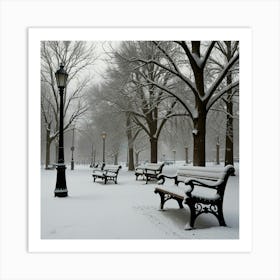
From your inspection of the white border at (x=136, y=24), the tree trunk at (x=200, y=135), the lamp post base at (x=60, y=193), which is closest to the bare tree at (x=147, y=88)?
the tree trunk at (x=200, y=135)

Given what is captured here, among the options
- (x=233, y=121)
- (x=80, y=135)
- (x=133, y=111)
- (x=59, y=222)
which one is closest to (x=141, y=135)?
(x=80, y=135)

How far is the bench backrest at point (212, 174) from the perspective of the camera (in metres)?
4.45

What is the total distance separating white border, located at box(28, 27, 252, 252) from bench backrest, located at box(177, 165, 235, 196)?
366 mm

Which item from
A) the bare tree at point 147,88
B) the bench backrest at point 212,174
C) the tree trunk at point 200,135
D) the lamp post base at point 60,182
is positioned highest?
the bare tree at point 147,88

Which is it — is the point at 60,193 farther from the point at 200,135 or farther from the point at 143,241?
the point at 200,135

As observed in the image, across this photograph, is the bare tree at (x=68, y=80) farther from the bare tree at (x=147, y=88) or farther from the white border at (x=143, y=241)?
the white border at (x=143, y=241)

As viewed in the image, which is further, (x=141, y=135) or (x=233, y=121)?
(x=141, y=135)

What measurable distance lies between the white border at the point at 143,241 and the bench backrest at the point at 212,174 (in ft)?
1.20

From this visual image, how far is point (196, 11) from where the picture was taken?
15.2ft

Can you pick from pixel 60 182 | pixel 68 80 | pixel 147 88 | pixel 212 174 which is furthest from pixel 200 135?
pixel 68 80

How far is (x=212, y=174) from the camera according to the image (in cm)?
487

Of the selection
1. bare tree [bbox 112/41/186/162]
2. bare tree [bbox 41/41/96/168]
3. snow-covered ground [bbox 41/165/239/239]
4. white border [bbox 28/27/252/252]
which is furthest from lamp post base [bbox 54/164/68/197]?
bare tree [bbox 41/41/96/168]

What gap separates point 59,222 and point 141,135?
2055cm
